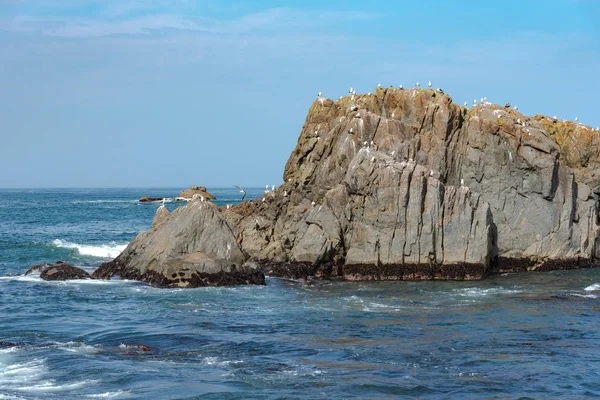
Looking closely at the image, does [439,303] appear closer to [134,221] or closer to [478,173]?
[478,173]

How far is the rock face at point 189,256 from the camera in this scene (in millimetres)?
37250

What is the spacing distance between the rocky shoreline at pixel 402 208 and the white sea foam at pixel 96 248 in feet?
24.5

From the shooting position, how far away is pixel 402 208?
4028 cm

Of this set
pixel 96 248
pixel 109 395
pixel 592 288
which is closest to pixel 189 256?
pixel 109 395

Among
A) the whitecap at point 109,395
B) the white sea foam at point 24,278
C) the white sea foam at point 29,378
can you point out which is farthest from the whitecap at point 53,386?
the white sea foam at point 24,278

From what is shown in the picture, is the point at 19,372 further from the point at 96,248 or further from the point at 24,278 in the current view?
the point at 96,248

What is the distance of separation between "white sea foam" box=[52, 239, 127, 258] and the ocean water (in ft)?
38.8

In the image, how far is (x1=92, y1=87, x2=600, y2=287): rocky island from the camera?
130 ft

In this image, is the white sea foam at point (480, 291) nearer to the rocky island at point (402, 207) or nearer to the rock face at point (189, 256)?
the rocky island at point (402, 207)

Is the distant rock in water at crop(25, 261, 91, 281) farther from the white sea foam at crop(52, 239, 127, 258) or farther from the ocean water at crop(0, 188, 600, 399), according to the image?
the white sea foam at crop(52, 239, 127, 258)

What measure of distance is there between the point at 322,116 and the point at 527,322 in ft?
79.7

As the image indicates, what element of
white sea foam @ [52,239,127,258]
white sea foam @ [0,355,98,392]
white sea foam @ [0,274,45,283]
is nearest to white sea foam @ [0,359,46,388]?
white sea foam @ [0,355,98,392]

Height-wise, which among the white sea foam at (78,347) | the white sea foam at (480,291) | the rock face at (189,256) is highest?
the rock face at (189,256)

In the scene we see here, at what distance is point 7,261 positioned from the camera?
161 ft
